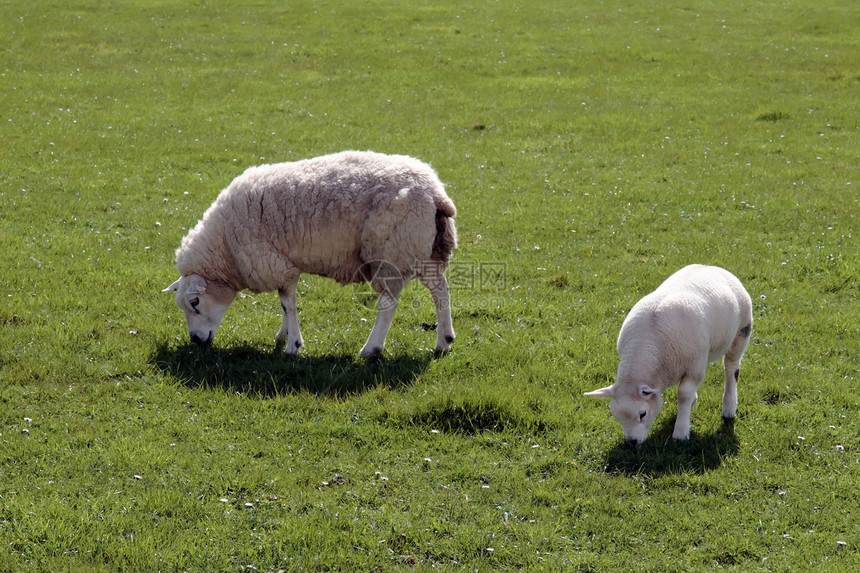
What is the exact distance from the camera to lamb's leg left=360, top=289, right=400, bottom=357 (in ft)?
28.2

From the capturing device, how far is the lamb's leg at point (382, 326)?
28.2 ft

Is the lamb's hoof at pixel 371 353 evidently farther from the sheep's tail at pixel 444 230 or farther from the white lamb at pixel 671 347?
the white lamb at pixel 671 347

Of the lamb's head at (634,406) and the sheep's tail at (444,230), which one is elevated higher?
the sheep's tail at (444,230)

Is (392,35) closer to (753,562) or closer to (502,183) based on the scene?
(502,183)

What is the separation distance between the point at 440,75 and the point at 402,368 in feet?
51.6

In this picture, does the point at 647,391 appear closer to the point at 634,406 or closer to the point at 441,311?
the point at 634,406

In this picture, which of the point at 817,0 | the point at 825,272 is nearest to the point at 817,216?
the point at 825,272

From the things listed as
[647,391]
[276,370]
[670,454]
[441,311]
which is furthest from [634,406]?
[276,370]

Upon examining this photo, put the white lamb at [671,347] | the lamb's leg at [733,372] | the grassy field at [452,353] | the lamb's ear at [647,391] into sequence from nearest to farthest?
the grassy field at [452,353]
the lamb's ear at [647,391]
the white lamb at [671,347]
the lamb's leg at [733,372]

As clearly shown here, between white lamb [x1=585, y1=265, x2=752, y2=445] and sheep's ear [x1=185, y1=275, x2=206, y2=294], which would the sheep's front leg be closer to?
white lamb [x1=585, y1=265, x2=752, y2=445]

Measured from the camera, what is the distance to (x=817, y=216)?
1291cm

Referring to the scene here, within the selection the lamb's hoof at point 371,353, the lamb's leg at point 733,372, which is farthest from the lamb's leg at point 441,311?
the lamb's leg at point 733,372

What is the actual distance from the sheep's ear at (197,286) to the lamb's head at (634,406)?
4144 millimetres

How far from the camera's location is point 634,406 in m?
6.67
